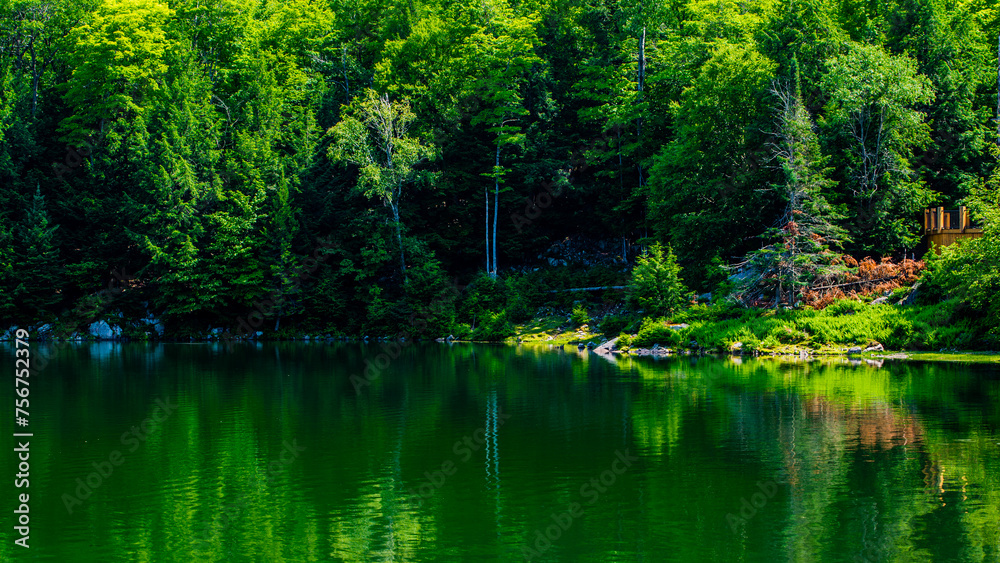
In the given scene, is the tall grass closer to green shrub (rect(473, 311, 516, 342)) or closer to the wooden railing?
the wooden railing

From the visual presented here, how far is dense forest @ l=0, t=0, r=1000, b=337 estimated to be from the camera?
152ft

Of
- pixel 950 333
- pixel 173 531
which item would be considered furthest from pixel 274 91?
pixel 173 531

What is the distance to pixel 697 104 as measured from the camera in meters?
46.3

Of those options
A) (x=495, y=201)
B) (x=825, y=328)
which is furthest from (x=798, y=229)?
(x=495, y=201)

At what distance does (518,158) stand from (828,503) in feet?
146

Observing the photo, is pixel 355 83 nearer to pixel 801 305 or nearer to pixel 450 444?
pixel 801 305
